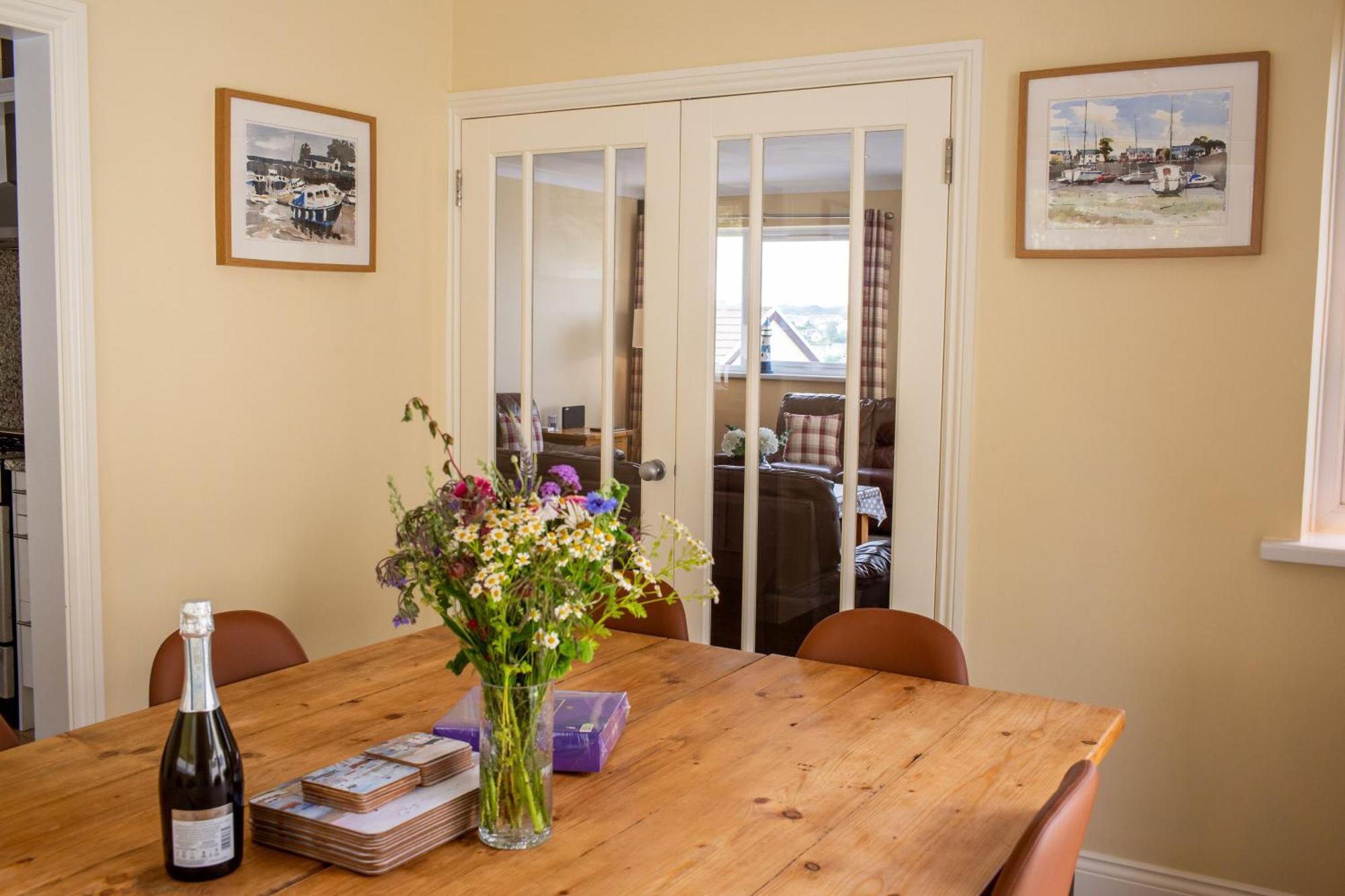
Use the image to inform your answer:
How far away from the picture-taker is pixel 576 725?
185cm

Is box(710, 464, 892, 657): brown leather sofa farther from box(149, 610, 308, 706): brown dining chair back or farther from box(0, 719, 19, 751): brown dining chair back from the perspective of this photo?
box(0, 719, 19, 751): brown dining chair back

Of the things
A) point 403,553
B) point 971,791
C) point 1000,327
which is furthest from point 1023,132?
point 403,553

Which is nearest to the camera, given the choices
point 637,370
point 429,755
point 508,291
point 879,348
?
point 429,755

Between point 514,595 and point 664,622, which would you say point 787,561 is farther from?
point 514,595

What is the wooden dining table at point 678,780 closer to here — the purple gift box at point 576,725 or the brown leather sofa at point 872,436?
the purple gift box at point 576,725

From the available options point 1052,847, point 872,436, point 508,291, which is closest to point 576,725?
point 1052,847

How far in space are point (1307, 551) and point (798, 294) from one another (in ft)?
4.68

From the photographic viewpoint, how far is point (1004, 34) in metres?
3.06

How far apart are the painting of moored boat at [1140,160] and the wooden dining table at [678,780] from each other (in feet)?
4.24

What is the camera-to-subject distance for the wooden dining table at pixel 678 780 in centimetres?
148

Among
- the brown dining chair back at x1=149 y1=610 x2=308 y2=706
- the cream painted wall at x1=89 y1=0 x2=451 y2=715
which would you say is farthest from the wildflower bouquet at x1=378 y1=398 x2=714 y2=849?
the cream painted wall at x1=89 y1=0 x2=451 y2=715

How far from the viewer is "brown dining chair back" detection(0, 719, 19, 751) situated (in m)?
1.97

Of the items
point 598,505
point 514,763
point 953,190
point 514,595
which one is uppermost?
point 953,190

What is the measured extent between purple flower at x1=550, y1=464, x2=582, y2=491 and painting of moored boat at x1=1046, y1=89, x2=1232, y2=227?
1.85 m
